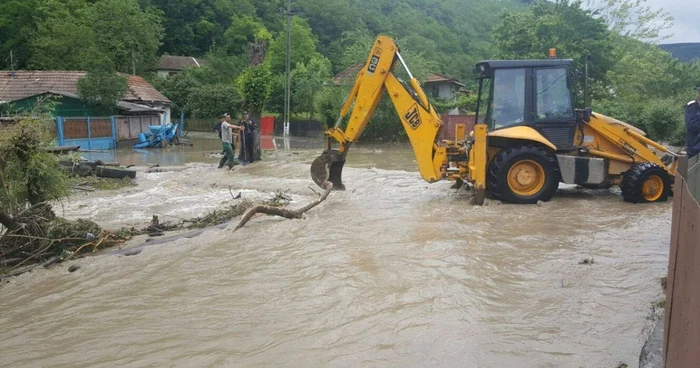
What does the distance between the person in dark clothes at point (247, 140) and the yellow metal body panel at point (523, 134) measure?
9.24m

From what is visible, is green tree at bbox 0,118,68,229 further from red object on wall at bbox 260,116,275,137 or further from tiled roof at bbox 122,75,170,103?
tiled roof at bbox 122,75,170,103

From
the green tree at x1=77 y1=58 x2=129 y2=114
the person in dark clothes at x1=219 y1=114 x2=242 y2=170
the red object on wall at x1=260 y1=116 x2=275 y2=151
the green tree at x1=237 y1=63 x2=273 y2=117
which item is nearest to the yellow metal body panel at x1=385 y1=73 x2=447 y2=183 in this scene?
the person in dark clothes at x1=219 y1=114 x2=242 y2=170

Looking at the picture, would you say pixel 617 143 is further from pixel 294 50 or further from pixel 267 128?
pixel 294 50

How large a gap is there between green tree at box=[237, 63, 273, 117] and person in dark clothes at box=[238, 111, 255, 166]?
26739 millimetres

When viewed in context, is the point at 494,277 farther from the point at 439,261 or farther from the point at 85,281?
the point at 85,281

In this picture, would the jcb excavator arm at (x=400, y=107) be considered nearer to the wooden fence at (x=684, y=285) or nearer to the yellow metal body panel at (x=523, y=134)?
the yellow metal body panel at (x=523, y=134)

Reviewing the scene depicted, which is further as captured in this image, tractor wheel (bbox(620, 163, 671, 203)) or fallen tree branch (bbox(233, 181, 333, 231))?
tractor wheel (bbox(620, 163, 671, 203))

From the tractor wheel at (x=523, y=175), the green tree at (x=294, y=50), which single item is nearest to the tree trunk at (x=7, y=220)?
the tractor wheel at (x=523, y=175)

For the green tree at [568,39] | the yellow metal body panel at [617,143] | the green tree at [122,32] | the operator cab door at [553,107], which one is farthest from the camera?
the green tree at [122,32]

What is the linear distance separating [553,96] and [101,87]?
23924 mm

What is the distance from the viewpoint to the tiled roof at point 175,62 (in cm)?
6738

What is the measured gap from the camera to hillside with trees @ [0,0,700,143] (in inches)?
1225

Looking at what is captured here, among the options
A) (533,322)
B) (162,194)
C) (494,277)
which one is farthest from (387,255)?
(162,194)

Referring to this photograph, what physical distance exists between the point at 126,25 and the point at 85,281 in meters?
47.4
